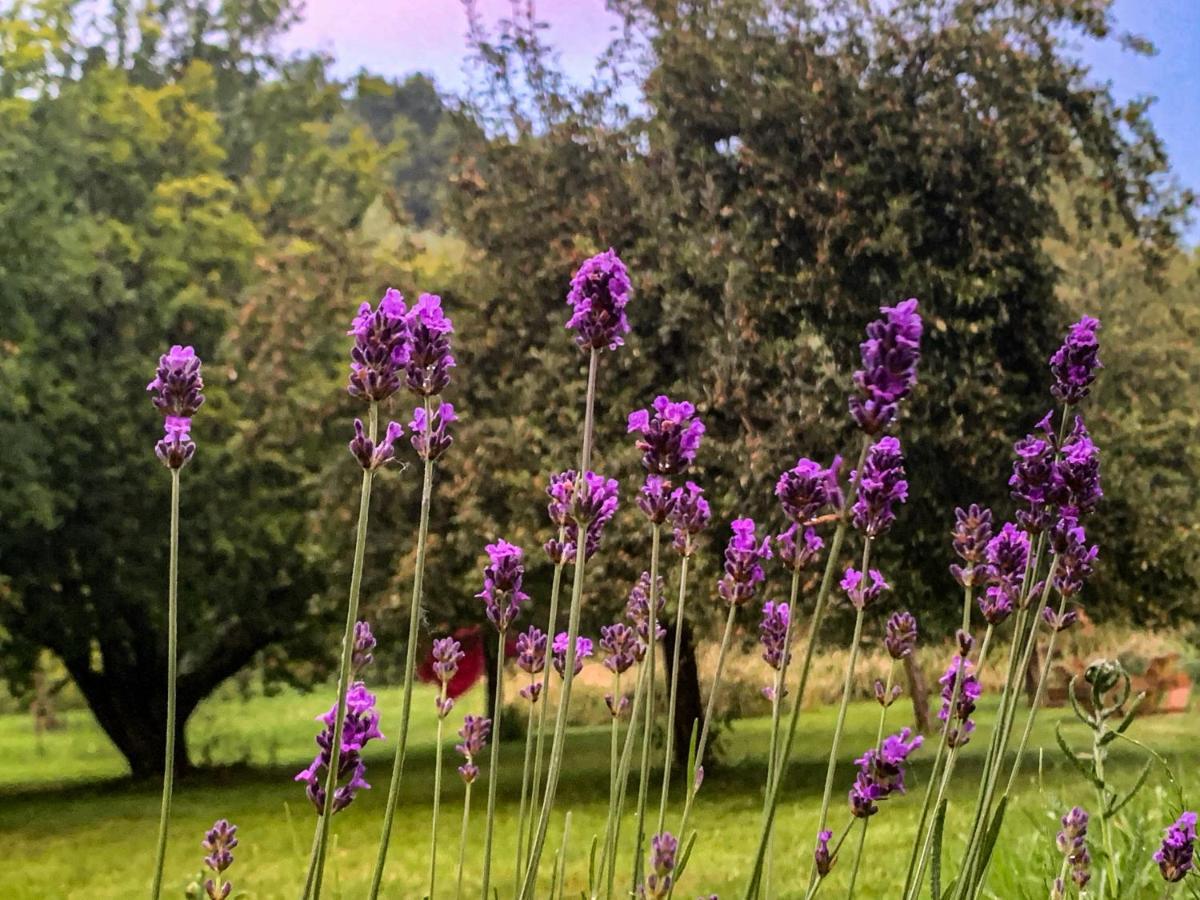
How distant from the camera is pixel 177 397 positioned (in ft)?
2.57

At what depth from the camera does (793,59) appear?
14.3ft

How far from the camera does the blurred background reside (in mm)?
4230

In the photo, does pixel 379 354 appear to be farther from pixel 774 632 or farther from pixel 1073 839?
pixel 1073 839

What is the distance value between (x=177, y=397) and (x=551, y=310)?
4047 mm

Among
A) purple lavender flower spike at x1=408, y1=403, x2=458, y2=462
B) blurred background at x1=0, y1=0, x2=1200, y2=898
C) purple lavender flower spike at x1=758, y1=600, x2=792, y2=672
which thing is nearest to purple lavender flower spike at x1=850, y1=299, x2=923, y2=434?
purple lavender flower spike at x1=408, y1=403, x2=458, y2=462

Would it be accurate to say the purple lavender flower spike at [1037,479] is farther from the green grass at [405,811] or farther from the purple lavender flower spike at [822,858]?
the green grass at [405,811]

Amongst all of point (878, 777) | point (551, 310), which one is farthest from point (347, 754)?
point (551, 310)

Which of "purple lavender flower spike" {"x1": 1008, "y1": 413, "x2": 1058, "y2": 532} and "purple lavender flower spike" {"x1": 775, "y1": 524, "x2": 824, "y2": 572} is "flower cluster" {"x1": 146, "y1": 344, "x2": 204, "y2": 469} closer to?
"purple lavender flower spike" {"x1": 775, "y1": 524, "x2": 824, "y2": 572}

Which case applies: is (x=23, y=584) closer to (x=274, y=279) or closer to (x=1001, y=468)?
(x=274, y=279)

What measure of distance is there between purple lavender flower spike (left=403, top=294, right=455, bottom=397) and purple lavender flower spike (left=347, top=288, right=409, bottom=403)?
1.5 inches

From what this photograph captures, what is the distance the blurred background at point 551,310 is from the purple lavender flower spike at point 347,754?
10.4ft

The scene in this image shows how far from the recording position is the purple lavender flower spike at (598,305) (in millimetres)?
843

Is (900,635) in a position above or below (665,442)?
below

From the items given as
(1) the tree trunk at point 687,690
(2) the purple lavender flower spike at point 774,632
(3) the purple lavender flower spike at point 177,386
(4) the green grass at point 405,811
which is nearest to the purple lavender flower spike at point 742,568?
(2) the purple lavender flower spike at point 774,632
